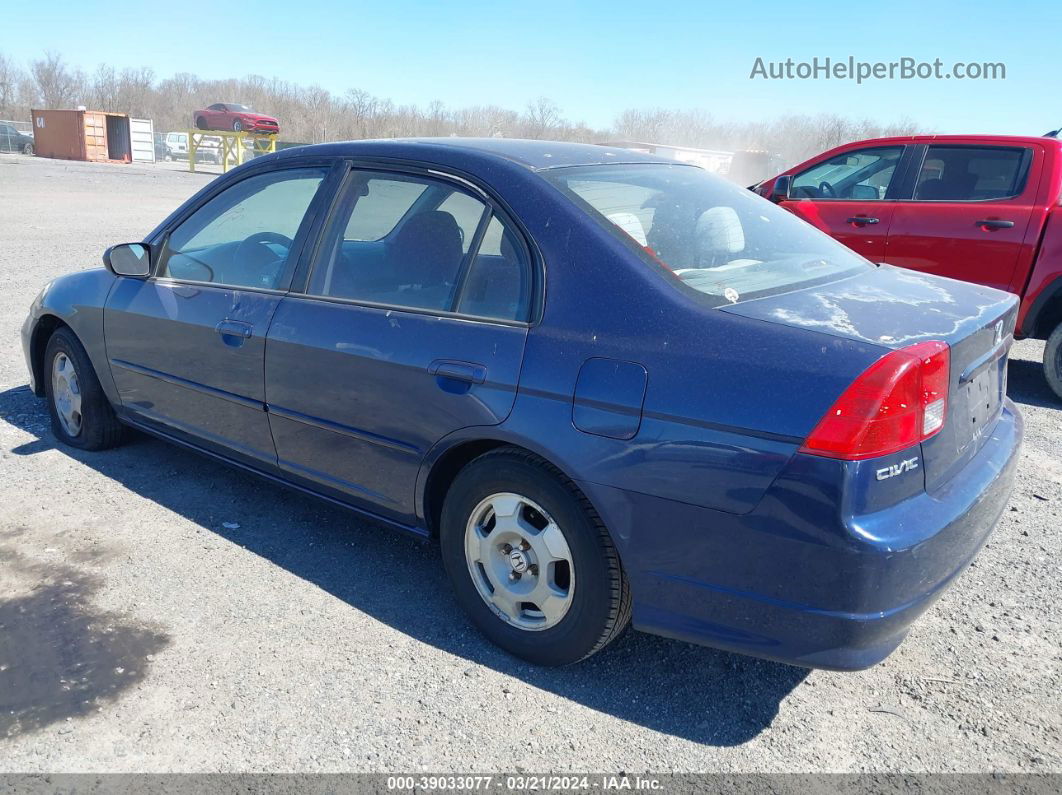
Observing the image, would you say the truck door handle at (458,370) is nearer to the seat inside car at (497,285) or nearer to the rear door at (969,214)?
the seat inside car at (497,285)

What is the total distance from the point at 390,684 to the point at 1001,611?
231 cm

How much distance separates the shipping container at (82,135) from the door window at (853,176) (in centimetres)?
3942

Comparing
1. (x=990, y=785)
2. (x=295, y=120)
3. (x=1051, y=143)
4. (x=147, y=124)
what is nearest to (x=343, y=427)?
(x=990, y=785)

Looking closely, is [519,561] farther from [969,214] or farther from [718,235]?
[969,214]

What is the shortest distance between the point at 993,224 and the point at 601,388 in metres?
5.22

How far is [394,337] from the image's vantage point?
9.98ft

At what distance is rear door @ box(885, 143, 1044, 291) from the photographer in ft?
20.9

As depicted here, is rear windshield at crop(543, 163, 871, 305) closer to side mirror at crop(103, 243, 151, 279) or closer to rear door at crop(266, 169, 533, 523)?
rear door at crop(266, 169, 533, 523)

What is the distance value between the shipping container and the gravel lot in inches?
1612

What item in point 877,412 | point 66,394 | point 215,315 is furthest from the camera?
point 66,394

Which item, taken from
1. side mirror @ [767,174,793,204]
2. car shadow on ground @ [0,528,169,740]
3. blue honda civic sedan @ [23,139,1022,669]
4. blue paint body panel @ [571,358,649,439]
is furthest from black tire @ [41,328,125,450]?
side mirror @ [767,174,793,204]

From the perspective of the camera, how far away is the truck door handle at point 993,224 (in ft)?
20.8

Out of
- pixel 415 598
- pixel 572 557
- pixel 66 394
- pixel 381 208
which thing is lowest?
pixel 415 598

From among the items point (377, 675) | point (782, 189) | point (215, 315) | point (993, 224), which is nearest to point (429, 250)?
point (215, 315)
